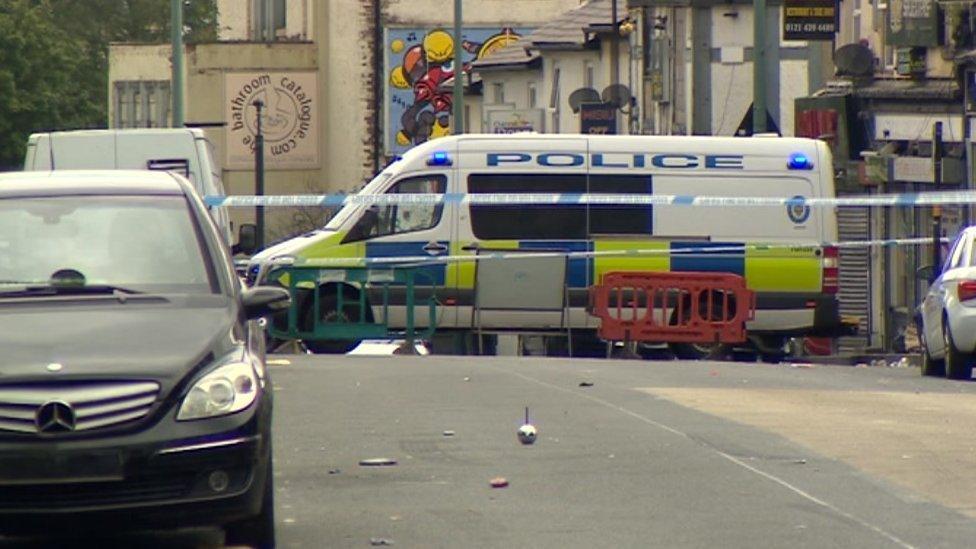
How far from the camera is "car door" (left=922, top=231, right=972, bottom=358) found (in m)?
21.2

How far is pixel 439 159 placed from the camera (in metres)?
25.2

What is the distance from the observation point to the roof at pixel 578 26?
172 feet

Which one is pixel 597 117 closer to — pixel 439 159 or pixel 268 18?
pixel 439 159

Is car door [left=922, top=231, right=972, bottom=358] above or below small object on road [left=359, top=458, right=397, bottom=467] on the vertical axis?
above

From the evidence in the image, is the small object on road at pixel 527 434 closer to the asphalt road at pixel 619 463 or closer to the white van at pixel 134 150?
the asphalt road at pixel 619 463

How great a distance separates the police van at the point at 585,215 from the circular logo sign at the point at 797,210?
1 cm

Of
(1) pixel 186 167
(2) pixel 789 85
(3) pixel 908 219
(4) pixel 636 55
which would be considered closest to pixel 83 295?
(1) pixel 186 167

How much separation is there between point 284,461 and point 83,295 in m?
3.38

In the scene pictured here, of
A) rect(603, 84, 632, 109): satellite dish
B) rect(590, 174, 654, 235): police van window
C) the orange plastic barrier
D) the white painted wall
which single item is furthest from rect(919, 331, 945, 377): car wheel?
the white painted wall

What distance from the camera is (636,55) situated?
49594 millimetres

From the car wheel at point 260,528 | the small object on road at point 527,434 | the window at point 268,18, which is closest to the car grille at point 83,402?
the car wheel at point 260,528

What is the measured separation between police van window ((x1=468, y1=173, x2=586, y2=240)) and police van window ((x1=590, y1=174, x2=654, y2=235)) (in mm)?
153

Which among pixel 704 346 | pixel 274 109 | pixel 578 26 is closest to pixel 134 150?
pixel 704 346

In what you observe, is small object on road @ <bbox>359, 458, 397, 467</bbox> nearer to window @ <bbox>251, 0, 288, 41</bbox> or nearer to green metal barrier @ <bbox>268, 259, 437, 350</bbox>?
green metal barrier @ <bbox>268, 259, 437, 350</bbox>
